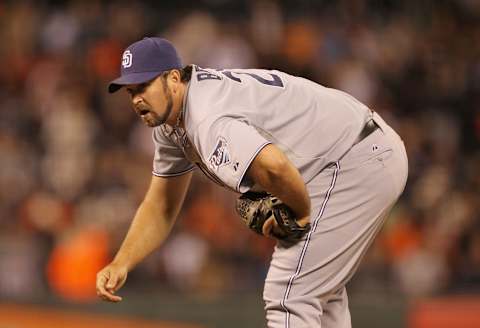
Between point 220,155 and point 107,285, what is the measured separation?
0.90 meters

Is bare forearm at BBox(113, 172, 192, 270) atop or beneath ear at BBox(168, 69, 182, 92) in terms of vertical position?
beneath

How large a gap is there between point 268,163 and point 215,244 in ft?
14.5

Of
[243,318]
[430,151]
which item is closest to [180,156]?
[243,318]

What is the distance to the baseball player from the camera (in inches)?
144

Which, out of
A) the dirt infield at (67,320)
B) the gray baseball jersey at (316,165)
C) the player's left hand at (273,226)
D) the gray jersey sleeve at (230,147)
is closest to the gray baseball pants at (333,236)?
the gray baseball jersey at (316,165)

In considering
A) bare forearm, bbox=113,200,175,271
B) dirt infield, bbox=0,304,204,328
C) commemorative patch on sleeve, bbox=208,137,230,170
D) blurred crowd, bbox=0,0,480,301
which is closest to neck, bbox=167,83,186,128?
commemorative patch on sleeve, bbox=208,137,230,170

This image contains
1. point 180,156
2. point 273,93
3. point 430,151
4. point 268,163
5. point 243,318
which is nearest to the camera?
point 268,163

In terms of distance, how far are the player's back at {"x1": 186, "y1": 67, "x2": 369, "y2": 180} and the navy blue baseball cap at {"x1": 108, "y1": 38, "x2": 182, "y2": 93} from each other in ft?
0.46

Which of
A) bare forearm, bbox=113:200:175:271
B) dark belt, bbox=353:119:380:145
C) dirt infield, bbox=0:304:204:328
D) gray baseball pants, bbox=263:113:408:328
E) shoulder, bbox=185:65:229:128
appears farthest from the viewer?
dirt infield, bbox=0:304:204:328

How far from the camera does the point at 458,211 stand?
7621 millimetres

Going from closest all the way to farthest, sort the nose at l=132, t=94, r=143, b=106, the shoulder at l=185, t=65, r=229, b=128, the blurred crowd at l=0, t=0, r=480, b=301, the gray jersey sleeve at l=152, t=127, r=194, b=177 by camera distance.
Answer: the shoulder at l=185, t=65, r=229, b=128 < the nose at l=132, t=94, r=143, b=106 < the gray jersey sleeve at l=152, t=127, r=194, b=177 < the blurred crowd at l=0, t=0, r=480, b=301

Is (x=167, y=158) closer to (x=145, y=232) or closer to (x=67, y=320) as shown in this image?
(x=145, y=232)

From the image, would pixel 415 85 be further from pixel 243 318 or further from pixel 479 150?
pixel 243 318

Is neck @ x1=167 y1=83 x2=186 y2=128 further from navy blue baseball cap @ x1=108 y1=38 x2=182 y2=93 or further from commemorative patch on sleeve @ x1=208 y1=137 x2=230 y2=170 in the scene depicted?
commemorative patch on sleeve @ x1=208 y1=137 x2=230 y2=170
